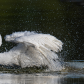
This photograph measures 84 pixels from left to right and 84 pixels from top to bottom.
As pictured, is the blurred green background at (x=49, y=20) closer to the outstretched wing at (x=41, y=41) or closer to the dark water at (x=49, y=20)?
the dark water at (x=49, y=20)

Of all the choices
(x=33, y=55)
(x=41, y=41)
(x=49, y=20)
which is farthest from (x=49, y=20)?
(x=41, y=41)

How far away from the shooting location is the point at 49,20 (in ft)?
47.6

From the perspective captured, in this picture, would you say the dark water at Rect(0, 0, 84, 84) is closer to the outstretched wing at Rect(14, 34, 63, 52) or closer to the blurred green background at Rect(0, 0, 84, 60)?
the blurred green background at Rect(0, 0, 84, 60)

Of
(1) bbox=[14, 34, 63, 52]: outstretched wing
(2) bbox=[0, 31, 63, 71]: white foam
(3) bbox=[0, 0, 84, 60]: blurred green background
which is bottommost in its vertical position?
(2) bbox=[0, 31, 63, 71]: white foam

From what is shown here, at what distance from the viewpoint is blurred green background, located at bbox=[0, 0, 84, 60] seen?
10625mm

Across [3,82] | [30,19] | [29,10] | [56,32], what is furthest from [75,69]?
A: [29,10]

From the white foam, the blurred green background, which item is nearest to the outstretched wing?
the white foam

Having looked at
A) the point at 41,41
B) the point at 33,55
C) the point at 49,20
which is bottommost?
the point at 33,55

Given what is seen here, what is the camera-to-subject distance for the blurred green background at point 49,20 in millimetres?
10625

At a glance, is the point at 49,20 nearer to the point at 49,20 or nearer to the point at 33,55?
the point at 49,20

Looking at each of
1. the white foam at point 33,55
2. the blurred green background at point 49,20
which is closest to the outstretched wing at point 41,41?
the white foam at point 33,55

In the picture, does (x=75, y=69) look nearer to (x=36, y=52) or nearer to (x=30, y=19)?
(x=36, y=52)

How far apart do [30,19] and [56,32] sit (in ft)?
8.72

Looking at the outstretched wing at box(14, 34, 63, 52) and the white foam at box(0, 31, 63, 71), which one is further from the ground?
the outstretched wing at box(14, 34, 63, 52)
